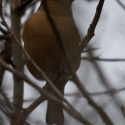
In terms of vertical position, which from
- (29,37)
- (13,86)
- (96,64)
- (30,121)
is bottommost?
(13,86)

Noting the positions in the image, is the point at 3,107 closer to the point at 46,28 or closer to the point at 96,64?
the point at 96,64

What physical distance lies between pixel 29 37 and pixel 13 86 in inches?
18.4

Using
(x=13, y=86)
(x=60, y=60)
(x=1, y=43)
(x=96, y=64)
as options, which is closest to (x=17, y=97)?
(x=13, y=86)

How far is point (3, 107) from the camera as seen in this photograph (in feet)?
7.07

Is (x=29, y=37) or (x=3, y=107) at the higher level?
(x=3, y=107)

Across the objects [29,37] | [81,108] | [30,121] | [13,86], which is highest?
[81,108]

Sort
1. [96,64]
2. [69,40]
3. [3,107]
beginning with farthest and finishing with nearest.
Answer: [69,40] → [3,107] → [96,64]

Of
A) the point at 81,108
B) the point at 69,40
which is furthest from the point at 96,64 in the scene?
the point at 69,40

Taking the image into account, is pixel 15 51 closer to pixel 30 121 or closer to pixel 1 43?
pixel 1 43

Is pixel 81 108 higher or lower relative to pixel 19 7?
higher

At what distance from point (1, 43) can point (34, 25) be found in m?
0.49

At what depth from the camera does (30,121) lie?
2.44 metres

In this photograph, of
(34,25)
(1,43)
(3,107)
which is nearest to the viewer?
(3,107)

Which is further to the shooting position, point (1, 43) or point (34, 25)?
point (1, 43)
